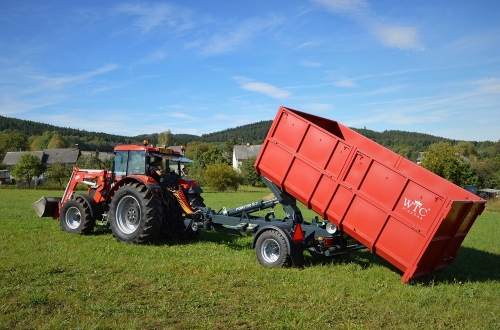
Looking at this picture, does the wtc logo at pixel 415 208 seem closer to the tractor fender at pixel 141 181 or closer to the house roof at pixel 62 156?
the tractor fender at pixel 141 181

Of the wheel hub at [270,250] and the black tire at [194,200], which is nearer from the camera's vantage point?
the wheel hub at [270,250]

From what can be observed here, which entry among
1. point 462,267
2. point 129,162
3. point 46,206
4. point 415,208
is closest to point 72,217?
point 46,206

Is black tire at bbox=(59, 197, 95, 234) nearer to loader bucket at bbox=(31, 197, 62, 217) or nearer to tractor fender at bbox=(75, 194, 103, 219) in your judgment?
tractor fender at bbox=(75, 194, 103, 219)

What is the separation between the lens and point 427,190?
693 cm

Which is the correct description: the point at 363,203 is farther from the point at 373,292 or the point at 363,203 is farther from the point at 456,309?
the point at 456,309

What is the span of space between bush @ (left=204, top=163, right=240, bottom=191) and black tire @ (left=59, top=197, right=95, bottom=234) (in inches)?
1440

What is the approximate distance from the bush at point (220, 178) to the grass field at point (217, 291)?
38.6 meters

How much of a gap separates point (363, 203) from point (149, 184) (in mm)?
5375

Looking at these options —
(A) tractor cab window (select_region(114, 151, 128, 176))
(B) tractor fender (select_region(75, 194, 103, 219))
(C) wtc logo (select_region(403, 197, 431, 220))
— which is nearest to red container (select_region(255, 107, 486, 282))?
(C) wtc logo (select_region(403, 197, 431, 220))

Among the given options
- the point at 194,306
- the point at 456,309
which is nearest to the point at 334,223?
the point at 456,309

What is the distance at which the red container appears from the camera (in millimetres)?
7016

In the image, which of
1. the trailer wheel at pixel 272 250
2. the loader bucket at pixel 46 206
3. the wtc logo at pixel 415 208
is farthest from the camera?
the loader bucket at pixel 46 206

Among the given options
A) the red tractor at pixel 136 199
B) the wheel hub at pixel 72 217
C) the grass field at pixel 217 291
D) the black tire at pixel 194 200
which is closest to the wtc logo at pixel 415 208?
the grass field at pixel 217 291

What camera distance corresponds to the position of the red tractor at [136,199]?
10203 mm
